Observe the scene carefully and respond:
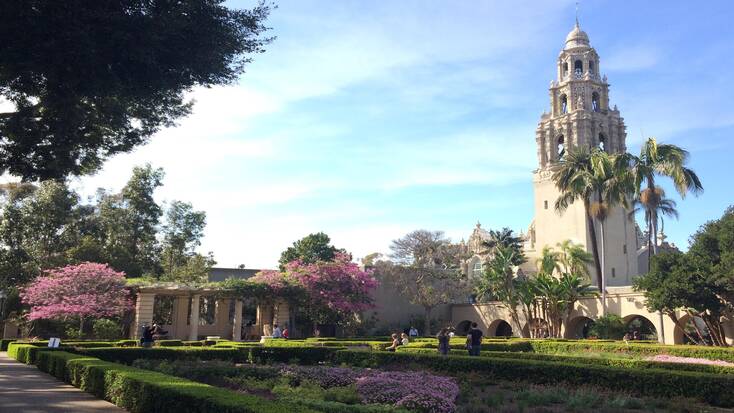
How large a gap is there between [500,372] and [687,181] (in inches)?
1099

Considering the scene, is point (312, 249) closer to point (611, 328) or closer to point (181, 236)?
point (181, 236)

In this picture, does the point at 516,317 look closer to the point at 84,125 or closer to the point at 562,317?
the point at 562,317

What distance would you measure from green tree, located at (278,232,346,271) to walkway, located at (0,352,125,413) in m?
46.7

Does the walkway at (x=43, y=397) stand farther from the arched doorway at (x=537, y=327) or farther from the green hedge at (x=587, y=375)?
the arched doorway at (x=537, y=327)

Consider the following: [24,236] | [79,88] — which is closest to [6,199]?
[24,236]

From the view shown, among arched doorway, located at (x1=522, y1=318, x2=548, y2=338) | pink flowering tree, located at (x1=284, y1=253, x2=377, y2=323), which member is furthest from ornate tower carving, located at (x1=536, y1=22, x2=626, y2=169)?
pink flowering tree, located at (x1=284, y1=253, x2=377, y2=323)

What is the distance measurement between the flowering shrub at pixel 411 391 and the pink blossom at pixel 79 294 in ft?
76.0

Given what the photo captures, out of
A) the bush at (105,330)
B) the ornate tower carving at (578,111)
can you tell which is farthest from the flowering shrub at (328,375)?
the ornate tower carving at (578,111)

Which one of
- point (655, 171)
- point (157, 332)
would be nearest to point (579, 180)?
point (655, 171)

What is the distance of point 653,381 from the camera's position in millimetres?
13008

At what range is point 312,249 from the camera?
2461 inches

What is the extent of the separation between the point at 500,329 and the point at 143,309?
32663 millimetres

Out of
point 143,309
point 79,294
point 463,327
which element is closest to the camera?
point 79,294

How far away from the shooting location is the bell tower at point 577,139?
51000mm
